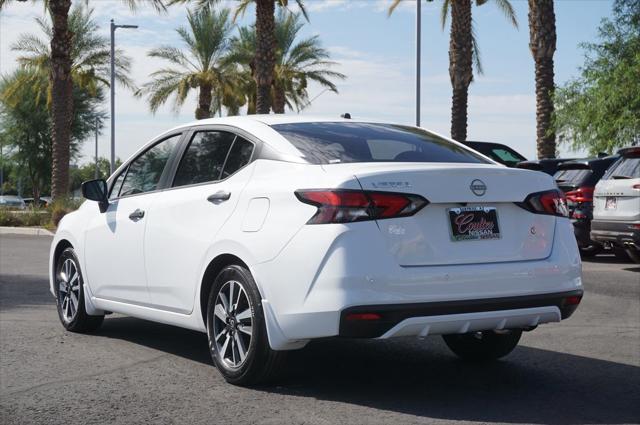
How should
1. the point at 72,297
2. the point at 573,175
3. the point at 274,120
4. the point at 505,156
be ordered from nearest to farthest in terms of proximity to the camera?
1. the point at 274,120
2. the point at 72,297
3. the point at 573,175
4. the point at 505,156

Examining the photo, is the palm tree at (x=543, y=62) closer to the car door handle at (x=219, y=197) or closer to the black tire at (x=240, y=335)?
the car door handle at (x=219, y=197)

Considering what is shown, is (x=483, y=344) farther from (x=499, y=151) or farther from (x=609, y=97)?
(x=609, y=97)

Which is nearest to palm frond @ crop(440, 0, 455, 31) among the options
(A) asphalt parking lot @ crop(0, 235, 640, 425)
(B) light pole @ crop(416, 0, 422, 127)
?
(B) light pole @ crop(416, 0, 422, 127)

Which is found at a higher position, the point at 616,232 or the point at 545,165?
the point at 545,165

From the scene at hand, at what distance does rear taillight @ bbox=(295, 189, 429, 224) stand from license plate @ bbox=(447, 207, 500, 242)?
26 cm

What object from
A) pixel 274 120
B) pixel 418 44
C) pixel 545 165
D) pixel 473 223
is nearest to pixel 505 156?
pixel 545 165

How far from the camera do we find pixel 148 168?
7.25 metres

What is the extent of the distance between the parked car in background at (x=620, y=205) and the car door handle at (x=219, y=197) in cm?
834

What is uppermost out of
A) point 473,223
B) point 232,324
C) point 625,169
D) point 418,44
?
point 418,44

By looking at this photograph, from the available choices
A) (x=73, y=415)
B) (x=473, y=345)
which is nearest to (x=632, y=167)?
(x=473, y=345)

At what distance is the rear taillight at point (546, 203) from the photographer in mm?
5680

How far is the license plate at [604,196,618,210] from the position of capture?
1327 cm

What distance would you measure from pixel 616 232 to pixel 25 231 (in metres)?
17.3

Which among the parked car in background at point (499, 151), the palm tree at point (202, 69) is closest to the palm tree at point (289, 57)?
the palm tree at point (202, 69)
